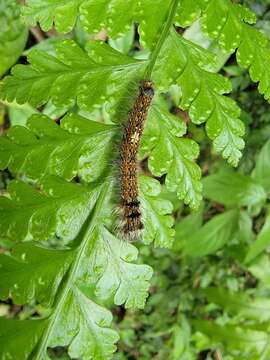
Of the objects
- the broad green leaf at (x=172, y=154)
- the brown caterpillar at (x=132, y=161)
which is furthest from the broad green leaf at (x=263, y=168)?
the brown caterpillar at (x=132, y=161)

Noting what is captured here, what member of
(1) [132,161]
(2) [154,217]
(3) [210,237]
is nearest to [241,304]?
(3) [210,237]

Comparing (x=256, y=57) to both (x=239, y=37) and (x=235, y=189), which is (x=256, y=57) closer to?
(x=239, y=37)

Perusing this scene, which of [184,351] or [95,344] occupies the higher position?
[95,344]

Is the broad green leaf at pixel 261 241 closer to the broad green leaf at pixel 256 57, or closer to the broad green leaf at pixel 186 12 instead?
the broad green leaf at pixel 256 57

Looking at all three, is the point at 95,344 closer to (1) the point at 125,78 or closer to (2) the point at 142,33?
(1) the point at 125,78

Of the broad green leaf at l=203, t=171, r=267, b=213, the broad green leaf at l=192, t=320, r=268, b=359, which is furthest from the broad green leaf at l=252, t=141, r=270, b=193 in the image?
the broad green leaf at l=192, t=320, r=268, b=359

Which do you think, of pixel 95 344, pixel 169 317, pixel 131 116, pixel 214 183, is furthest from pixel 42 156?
pixel 169 317

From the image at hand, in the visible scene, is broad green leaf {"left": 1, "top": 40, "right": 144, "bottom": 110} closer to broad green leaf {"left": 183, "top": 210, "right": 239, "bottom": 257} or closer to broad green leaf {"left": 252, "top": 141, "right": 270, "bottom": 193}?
broad green leaf {"left": 252, "top": 141, "right": 270, "bottom": 193}

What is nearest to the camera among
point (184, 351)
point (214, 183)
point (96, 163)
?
point (96, 163)
